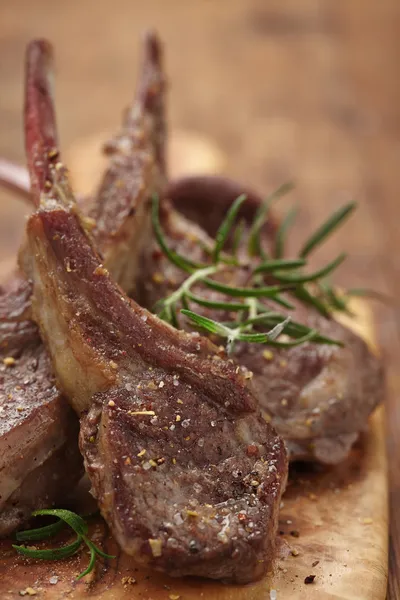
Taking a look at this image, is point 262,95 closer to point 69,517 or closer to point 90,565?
point 69,517

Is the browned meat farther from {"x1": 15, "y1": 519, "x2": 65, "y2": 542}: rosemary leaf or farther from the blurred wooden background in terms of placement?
the blurred wooden background

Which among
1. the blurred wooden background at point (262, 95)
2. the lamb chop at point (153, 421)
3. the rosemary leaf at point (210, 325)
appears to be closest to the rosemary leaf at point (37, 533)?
the lamb chop at point (153, 421)

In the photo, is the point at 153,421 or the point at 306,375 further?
the point at 306,375

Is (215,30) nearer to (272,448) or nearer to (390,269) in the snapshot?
(390,269)

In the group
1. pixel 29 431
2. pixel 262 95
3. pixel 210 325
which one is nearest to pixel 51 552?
pixel 29 431

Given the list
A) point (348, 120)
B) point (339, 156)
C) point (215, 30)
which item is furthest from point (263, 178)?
point (215, 30)

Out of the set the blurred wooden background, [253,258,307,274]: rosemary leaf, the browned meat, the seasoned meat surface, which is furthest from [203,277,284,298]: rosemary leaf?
the blurred wooden background
